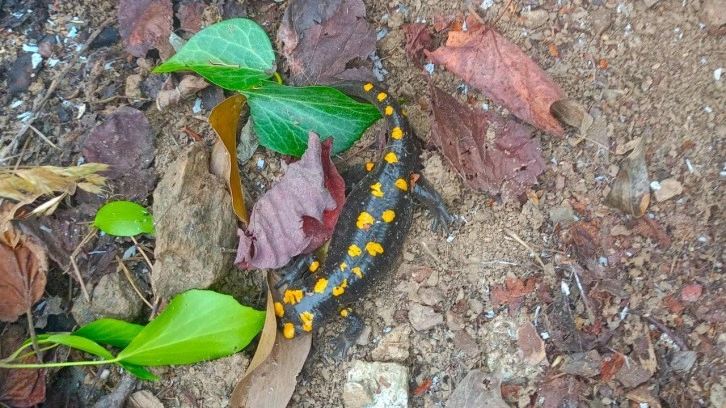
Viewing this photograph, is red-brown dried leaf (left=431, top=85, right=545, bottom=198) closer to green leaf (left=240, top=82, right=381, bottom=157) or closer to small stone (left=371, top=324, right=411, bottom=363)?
green leaf (left=240, top=82, right=381, bottom=157)

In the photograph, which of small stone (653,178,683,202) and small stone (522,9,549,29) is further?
small stone (522,9,549,29)

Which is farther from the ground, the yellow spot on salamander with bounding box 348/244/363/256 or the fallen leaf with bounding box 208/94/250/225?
the fallen leaf with bounding box 208/94/250/225

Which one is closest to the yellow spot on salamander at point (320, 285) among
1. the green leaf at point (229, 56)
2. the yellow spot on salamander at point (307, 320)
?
the yellow spot on salamander at point (307, 320)

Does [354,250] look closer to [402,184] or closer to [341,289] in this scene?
[341,289]

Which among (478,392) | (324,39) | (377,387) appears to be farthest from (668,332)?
(324,39)

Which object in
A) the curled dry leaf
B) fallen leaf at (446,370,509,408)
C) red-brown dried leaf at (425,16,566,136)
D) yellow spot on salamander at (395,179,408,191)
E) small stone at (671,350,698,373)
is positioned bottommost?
→ fallen leaf at (446,370,509,408)

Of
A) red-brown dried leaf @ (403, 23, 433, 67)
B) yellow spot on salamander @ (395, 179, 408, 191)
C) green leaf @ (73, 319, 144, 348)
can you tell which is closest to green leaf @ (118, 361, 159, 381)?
green leaf @ (73, 319, 144, 348)

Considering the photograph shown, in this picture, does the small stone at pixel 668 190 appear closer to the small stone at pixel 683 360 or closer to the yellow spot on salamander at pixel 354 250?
the small stone at pixel 683 360
